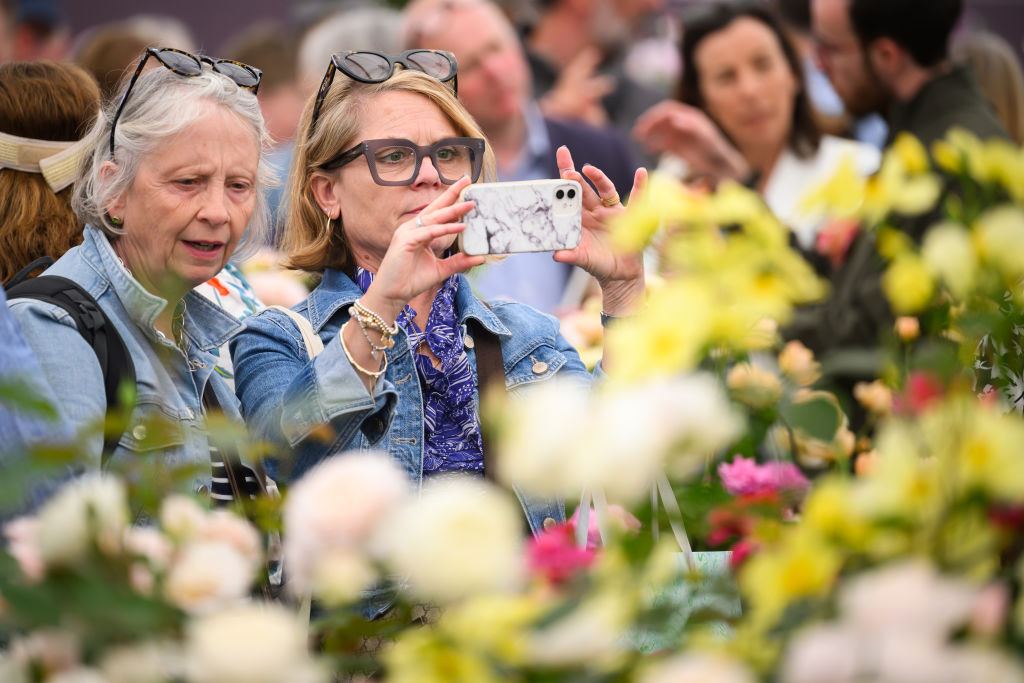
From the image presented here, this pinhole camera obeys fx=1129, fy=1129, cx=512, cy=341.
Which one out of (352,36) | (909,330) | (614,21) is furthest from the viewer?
(614,21)

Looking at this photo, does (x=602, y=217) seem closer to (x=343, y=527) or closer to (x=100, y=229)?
(x=100, y=229)

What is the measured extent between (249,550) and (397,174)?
1.25 m

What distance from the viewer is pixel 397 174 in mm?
2096

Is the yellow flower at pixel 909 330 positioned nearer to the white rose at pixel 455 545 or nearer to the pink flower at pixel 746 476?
the pink flower at pixel 746 476

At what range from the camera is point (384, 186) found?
82.3 inches

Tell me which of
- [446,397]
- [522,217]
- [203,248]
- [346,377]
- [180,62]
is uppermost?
[180,62]

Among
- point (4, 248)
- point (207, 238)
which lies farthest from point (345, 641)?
point (4, 248)

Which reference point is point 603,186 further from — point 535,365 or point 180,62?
point 180,62

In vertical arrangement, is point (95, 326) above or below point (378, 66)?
below

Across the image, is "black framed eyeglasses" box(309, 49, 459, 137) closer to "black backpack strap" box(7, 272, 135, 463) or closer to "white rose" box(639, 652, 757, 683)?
"black backpack strap" box(7, 272, 135, 463)

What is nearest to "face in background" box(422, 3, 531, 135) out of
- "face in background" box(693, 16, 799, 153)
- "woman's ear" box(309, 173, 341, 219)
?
"face in background" box(693, 16, 799, 153)

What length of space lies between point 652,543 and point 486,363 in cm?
125

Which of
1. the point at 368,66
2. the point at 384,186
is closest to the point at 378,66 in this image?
the point at 368,66

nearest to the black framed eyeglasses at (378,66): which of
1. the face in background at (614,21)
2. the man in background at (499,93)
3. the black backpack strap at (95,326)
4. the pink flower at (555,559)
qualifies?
the black backpack strap at (95,326)
